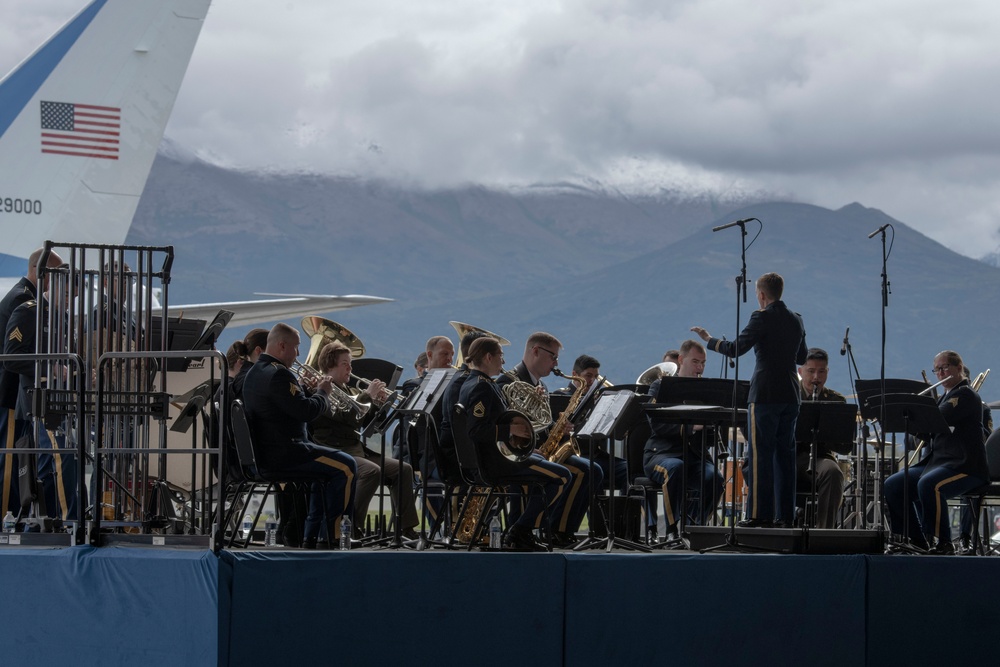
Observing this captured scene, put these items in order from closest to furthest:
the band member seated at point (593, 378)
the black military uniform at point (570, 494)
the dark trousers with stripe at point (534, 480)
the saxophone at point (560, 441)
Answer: the dark trousers with stripe at point (534, 480) → the black military uniform at point (570, 494) → the saxophone at point (560, 441) → the band member seated at point (593, 378)

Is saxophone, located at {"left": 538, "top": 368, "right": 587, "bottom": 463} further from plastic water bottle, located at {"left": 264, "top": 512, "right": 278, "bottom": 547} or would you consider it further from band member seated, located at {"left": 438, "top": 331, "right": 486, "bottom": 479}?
plastic water bottle, located at {"left": 264, "top": 512, "right": 278, "bottom": 547}

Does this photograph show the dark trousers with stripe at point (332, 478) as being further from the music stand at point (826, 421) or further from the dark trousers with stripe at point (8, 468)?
the music stand at point (826, 421)

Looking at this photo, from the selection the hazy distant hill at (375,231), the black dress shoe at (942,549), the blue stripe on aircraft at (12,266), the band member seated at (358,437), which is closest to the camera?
the band member seated at (358,437)

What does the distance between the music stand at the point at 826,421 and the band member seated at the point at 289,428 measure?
3016mm

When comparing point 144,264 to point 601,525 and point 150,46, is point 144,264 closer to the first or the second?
point 601,525

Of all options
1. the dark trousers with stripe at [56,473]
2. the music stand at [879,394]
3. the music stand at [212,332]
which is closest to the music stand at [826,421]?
the music stand at [879,394]

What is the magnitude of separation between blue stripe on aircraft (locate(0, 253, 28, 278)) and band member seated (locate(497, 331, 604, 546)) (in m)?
7.08

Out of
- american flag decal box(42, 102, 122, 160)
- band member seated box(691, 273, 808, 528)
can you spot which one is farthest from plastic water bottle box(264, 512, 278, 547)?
american flag decal box(42, 102, 122, 160)

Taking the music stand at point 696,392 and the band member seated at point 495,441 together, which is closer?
the band member seated at point 495,441

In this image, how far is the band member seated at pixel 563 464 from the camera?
809cm

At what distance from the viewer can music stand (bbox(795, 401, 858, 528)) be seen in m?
8.18

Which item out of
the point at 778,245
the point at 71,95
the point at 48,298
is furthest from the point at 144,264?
the point at 778,245

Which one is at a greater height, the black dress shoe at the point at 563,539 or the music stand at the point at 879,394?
the music stand at the point at 879,394

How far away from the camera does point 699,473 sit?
9.29 metres
